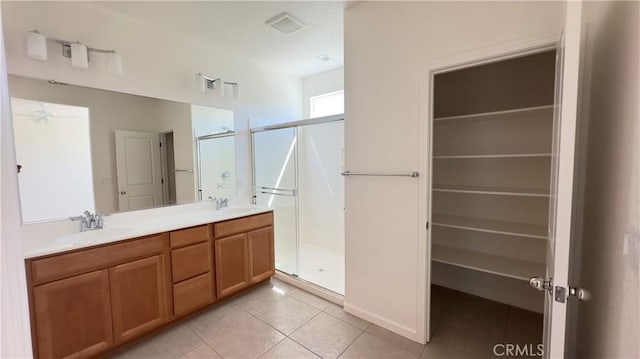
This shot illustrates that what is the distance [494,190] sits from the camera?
7.82ft

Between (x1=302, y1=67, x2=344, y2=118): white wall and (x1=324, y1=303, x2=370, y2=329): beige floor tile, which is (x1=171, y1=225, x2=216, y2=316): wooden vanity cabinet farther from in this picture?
(x1=302, y1=67, x2=344, y2=118): white wall

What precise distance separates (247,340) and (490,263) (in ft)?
7.02

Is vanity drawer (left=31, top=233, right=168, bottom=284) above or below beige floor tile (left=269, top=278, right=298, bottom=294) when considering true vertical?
above

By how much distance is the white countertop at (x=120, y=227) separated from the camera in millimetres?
1811

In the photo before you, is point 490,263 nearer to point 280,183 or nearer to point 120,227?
point 280,183

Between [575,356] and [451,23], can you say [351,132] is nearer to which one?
[451,23]

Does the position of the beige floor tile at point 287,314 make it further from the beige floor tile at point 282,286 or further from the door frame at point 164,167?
the door frame at point 164,167

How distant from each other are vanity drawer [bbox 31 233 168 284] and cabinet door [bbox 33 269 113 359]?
5cm

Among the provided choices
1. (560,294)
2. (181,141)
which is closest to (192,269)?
(181,141)

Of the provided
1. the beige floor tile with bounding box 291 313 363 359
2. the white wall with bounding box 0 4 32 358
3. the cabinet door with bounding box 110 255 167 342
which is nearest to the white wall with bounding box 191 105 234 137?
the cabinet door with bounding box 110 255 167 342

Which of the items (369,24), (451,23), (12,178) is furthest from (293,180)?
(12,178)

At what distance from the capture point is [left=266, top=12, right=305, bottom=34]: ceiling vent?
7.82 feet

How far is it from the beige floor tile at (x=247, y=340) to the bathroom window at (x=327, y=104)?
9.30ft

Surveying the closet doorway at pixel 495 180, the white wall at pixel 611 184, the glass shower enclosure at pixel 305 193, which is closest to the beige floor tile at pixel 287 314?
the glass shower enclosure at pixel 305 193
